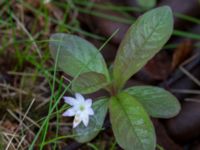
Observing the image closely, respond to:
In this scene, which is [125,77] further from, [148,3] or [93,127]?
[148,3]

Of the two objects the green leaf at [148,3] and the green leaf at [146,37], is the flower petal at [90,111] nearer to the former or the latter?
the green leaf at [146,37]

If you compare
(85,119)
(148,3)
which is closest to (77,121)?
(85,119)

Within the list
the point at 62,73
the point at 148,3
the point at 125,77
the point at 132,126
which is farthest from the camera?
the point at 148,3

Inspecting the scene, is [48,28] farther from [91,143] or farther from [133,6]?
[91,143]

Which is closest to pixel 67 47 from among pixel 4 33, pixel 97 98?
pixel 97 98

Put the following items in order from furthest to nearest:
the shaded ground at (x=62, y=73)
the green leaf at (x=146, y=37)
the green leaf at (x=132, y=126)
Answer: the shaded ground at (x=62, y=73) → the green leaf at (x=146, y=37) → the green leaf at (x=132, y=126)

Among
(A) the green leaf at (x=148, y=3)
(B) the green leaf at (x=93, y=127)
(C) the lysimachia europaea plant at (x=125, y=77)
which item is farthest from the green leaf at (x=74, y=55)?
(A) the green leaf at (x=148, y=3)

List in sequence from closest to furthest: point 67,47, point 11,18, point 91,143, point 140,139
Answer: point 140,139 → point 67,47 → point 91,143 → point 11,18
